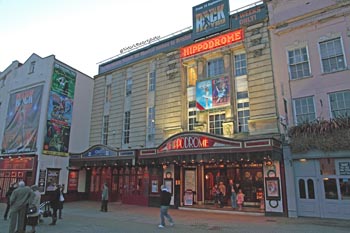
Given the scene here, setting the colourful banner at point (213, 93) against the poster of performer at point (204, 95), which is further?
the poster of performer at point (204, 95)

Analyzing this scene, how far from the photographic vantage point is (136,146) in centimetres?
2092

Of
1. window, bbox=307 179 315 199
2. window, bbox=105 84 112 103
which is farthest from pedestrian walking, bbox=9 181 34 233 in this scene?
window, bbox=105 84 112 103

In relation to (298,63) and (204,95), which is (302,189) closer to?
(298,63)

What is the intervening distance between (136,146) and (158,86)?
5058mm

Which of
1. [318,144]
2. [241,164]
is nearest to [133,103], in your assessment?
[241,164]

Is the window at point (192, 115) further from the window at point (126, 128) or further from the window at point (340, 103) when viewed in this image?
the window at point (340, 103)

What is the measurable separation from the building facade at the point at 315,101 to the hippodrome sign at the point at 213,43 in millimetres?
2532

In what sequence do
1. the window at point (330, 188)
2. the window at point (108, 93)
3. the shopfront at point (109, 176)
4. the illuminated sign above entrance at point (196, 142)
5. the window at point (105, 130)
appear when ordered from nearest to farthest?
the window at point (330, 188) → the illuminated sign above entrance at point (196, 142) → the shopfront at point (109, 176) → the window at point (105, 130) → the window at point (108, 93)

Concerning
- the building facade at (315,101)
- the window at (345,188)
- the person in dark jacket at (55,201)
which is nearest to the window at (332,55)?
the building facade at (315,101)

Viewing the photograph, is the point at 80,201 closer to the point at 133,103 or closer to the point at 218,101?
the point at 133,103

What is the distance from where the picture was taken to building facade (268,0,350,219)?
13.2 m

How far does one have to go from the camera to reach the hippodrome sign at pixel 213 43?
17.8 m

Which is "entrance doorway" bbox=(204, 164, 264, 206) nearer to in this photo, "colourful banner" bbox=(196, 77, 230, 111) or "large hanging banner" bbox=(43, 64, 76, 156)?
"colourful banner" bbox=(196, 77, 230, 111)

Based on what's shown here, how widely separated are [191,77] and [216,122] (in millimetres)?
4284
